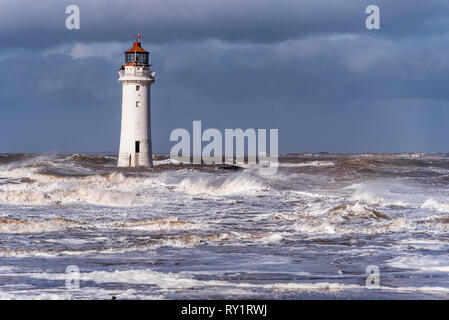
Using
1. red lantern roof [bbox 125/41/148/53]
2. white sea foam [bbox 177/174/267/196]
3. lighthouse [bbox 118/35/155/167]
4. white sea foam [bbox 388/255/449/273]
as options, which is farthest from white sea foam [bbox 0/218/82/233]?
red lantern roof [bbox 125/41/148/53]

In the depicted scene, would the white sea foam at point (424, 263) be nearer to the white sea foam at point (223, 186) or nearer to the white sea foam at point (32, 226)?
the white sea foam at point (32, 226)

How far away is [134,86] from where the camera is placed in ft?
107

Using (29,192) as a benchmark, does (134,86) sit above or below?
above

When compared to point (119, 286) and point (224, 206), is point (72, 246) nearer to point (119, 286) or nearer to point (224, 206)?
point (119, 286)

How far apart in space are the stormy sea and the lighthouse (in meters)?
11.1

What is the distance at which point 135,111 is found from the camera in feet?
106

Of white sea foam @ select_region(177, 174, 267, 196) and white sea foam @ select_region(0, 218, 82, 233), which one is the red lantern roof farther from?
white sea foam @ select_region(0, 218, 82, 233)

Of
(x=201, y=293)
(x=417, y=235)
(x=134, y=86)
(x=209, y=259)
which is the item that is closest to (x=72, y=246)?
(x=209, y=259)

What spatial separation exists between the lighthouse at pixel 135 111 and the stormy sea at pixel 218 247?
11.1 meters

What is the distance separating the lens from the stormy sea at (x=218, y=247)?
24.6 feet

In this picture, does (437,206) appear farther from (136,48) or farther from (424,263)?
(136,48)

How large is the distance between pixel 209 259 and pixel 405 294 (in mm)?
3209

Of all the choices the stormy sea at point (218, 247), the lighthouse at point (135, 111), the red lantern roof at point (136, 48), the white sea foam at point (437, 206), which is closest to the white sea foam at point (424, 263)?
the stormy sea at point (218, 247)
